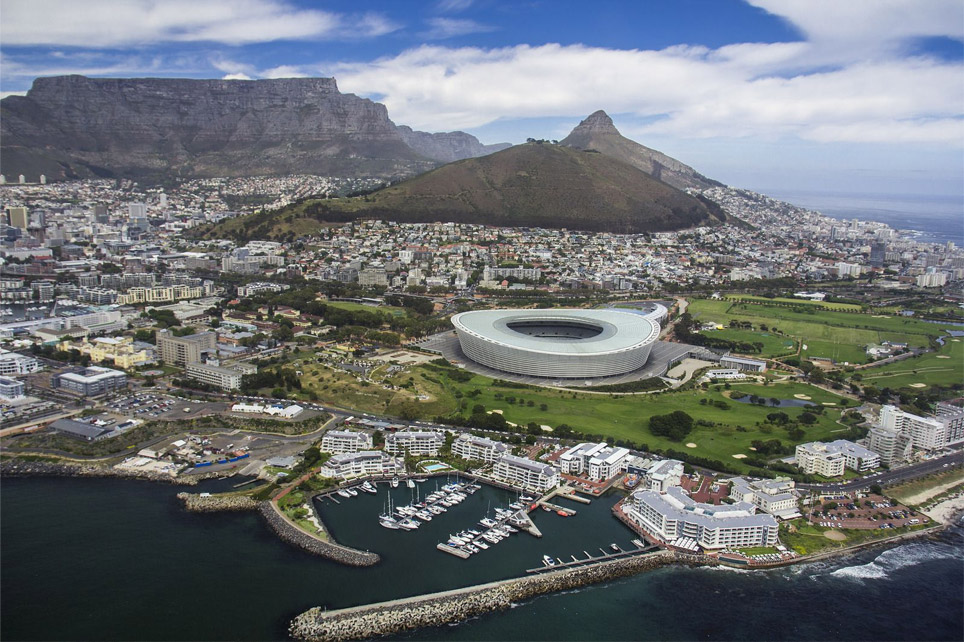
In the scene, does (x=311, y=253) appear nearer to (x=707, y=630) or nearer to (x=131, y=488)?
(x=131, y=488)

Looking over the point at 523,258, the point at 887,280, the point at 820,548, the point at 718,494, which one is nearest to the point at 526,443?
the point at 718,494

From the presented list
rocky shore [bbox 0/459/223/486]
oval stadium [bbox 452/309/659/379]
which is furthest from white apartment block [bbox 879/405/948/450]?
rocky shore [bbox 0/459/223/486]

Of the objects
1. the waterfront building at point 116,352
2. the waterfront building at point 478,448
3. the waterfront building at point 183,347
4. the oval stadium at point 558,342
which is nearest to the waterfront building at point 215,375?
the waterfront building at point 183,347

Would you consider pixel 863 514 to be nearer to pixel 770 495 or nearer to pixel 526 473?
pixel 770 495

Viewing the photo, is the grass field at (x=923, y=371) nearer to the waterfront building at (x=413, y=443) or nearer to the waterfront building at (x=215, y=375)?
the waterfront building at (x=413, y=443)

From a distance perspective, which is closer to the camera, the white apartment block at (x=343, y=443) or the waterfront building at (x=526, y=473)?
the waterfront building at (x=526, y=473)

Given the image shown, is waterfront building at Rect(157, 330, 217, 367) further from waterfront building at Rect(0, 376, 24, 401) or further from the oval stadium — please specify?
the oval stadium
